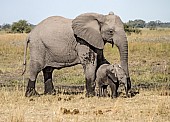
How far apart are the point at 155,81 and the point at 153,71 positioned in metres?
3.10

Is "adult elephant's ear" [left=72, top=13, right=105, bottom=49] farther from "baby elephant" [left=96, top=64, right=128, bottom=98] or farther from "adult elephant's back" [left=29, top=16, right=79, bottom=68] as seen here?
"baby elephant" [left=96, top=64, right=128, bottom=98]

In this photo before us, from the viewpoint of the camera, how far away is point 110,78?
13273mm

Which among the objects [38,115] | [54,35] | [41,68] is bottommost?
[38,115]

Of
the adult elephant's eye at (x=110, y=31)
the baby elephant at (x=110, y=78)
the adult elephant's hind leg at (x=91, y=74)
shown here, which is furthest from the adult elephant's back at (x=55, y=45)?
the adult elephant's eye at (x=110, y=31)

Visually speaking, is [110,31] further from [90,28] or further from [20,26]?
[20,26]

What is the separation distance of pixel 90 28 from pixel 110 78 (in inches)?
67.6

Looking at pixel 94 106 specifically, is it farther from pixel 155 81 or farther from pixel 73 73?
pixel 73 73

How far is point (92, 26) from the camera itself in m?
14.0

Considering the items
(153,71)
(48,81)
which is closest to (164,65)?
(153,71)

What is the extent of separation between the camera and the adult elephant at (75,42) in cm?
1374

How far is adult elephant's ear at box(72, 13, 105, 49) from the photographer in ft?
45.3

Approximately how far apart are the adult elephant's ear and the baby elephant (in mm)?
768

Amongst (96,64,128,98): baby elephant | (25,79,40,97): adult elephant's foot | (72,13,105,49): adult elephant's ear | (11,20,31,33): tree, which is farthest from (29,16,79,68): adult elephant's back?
(11,20,31,33): tree

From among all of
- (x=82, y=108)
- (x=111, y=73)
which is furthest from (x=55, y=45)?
(x=82, y=108)
